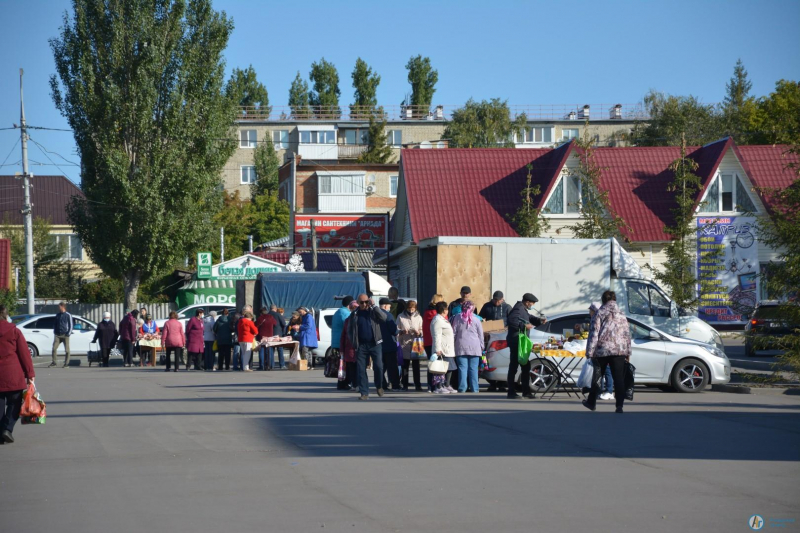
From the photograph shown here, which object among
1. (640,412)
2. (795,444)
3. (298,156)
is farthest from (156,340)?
(298,156)

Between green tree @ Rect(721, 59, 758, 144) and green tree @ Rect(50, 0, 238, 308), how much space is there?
2776 cm

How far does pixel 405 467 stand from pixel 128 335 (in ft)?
78.5

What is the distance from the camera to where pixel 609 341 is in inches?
570

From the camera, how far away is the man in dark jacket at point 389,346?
17.8 metres

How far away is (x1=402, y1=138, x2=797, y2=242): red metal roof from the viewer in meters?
40.4

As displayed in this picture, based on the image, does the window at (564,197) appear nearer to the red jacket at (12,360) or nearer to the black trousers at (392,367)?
the black trousers at (392,367)

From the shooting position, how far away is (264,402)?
16.7 meters

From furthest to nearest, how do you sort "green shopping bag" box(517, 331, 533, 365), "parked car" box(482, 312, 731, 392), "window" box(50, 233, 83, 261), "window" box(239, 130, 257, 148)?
"window" box(239, 130, 257, 148), "window" box(50, 233, 83, 261), "parked car" box(482, 312, 731, 392), "green shopping bag" box(517, 331, 533, 365)

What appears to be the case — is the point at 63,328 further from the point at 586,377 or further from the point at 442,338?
the point at 586,377

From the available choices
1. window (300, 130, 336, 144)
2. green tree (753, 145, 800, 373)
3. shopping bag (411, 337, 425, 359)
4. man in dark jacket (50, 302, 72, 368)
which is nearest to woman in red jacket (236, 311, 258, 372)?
man in dark jacket (50, 302, 72, 368)

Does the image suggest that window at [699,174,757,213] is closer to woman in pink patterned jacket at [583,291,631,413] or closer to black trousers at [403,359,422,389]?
black trousers at [403,359,422,389]

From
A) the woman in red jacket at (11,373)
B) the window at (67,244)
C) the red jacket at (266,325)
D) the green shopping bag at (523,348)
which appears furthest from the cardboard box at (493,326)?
the window at (67,244)

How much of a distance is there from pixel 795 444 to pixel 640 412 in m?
3.53

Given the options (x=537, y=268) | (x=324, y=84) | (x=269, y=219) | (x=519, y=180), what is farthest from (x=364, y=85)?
(x=537, y=268)
